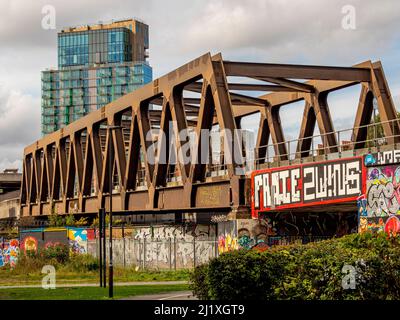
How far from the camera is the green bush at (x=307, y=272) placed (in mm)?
22391

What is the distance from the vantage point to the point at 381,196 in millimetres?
34906

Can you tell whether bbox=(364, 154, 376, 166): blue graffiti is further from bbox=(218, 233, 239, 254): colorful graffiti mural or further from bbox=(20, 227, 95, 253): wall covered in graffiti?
bbox=(20, 227, 95, 253): wall covered in graffiti

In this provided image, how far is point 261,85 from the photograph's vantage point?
55938 mm

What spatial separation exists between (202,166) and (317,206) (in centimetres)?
945

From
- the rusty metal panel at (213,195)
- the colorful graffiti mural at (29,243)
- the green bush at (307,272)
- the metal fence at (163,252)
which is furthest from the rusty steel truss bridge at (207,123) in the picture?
the green bush at (307,272)

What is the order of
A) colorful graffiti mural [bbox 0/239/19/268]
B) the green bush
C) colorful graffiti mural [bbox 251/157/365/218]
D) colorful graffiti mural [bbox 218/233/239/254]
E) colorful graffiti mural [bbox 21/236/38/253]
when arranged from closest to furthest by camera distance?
the green bush
colorful graffiti mural [bbox 251/157/365/218]
colorful graffiti mural [bbox 218/233/239/254]
colorful graffiti mural [bbox 21/236/38/253]
colorful graffiti mural [bbox 0/239/19/268]

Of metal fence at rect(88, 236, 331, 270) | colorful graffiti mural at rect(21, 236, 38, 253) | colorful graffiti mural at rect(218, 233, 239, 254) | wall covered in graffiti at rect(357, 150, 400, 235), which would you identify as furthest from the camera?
colorful graffiti mural at rect(21, 236, 38, 253)

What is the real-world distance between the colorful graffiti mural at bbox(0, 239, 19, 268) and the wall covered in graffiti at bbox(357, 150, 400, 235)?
40.4 metres

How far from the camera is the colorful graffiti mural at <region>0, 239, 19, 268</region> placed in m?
69.1

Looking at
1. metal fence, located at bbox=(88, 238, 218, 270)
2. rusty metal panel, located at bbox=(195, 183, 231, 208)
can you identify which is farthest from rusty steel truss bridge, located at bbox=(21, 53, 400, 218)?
metal fence, located at bbox=(88, 238, 218, 270)

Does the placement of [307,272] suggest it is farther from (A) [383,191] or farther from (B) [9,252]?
(B) [9,252]

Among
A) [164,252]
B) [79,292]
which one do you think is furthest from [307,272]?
[164,252]
